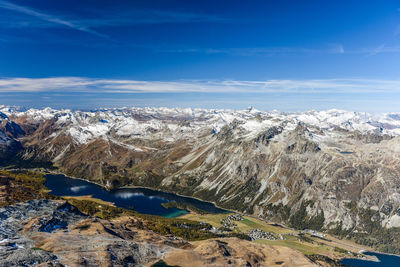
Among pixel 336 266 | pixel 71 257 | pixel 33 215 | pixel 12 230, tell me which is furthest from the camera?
pixel 336 266

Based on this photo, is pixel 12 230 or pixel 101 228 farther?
pixel 101 228

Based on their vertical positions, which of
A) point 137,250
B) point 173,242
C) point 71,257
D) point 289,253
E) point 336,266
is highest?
point 71,257

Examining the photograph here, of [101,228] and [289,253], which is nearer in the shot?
[101,228]

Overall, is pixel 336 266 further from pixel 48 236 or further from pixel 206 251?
pixel 48 236

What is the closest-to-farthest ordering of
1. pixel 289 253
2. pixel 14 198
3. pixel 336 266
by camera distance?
pixel 289 253
pixel 14 198
pixel 336 266

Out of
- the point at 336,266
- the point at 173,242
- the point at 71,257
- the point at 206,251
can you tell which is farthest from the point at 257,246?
the point at 71,257

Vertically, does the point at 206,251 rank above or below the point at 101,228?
below

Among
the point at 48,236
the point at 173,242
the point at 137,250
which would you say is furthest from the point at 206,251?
the point at 48,236

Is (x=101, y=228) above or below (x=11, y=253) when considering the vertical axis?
below

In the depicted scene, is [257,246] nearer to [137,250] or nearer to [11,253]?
[137,250]
